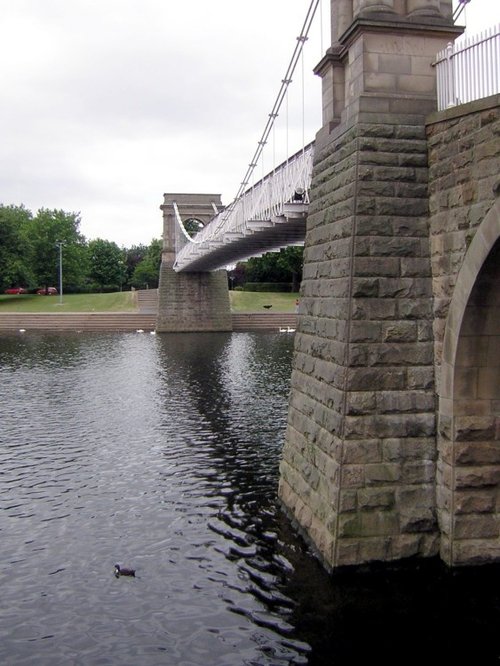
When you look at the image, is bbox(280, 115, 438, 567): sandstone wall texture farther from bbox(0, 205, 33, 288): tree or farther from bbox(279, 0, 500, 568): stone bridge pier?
bbox(0, 205, 33, 288): tree

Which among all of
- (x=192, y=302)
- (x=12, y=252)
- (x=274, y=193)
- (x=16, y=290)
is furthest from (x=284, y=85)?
(x=16, y=290)

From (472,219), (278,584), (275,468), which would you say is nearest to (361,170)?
(472,219)

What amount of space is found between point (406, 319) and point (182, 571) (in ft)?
13.0

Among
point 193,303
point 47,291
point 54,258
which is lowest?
point 193,303

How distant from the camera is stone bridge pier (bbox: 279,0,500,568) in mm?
7148

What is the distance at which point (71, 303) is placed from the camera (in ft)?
195

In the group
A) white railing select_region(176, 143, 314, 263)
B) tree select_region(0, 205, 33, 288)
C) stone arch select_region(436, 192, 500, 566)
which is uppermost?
tree select_region(0, 205, 33, 288)

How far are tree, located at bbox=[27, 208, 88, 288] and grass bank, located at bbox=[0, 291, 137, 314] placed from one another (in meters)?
6.69

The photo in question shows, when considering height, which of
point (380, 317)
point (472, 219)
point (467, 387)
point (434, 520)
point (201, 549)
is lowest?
point (201, 549)

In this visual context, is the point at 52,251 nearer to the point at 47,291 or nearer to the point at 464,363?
the point at 47,291

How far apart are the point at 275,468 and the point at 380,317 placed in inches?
204

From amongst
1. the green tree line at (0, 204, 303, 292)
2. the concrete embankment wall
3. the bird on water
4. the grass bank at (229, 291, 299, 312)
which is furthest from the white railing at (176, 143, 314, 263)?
the green tree line at (0, 204, 303, 292)

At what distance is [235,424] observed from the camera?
15.9 m

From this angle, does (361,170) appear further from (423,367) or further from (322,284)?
(423,367)
